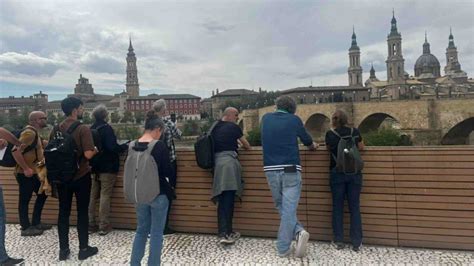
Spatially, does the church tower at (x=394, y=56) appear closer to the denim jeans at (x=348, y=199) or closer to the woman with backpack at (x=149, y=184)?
the denim jeans at (x=348, y=199)

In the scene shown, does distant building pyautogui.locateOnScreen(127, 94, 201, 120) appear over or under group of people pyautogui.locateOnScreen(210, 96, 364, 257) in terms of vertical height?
over

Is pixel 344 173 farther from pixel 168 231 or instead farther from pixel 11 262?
pixel 11 262

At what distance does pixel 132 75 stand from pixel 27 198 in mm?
123934

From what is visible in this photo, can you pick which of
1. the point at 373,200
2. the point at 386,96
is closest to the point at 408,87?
the point at 386,96

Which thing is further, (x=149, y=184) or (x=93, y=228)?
(x=93, y=228)

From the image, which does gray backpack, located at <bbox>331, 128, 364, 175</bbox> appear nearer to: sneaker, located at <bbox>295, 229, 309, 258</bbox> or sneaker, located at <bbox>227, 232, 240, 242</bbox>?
sneaker, located at <bbox>295, 229, 309, 258</bbox>

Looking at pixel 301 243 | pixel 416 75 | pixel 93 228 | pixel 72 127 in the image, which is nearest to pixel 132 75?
pixel 416 75

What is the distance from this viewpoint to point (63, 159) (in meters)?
3.45

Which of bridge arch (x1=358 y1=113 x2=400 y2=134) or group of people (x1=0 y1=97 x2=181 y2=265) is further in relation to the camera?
bridge arch (x1=358 y1=113 x2=400 y2=134)

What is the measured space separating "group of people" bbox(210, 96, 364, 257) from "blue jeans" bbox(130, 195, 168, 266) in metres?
0.97

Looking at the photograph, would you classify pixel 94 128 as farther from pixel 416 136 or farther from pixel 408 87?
pixel 408 87

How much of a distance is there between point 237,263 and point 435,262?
5.75 feet

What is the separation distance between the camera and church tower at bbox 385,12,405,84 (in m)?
92.5

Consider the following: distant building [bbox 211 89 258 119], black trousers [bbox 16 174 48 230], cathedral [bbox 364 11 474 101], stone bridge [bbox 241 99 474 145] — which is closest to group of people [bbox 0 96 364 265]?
black trousers [bbox 16 174 48 230]
